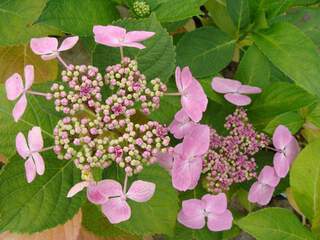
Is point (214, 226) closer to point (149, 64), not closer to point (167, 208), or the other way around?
point (167, 208)

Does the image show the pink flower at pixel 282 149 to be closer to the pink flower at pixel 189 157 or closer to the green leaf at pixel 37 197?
the pink flower at pixel 189 157

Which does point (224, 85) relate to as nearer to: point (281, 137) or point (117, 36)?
point (281, 137)

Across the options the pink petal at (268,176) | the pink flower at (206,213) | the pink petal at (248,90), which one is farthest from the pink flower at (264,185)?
the pink petal at (248,90)

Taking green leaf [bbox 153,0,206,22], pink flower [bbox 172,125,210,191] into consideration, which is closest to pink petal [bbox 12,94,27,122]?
pink flower [bbox 172,125,210,191]

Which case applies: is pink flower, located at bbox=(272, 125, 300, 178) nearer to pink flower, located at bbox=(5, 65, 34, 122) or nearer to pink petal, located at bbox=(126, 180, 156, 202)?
pink petal, located at bbox=(126, 180, 156, 202)

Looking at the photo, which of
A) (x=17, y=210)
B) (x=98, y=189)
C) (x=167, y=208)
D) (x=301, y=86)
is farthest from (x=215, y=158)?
(x=17, y=210)

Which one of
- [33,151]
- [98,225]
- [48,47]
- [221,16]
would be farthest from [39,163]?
[221,16]
